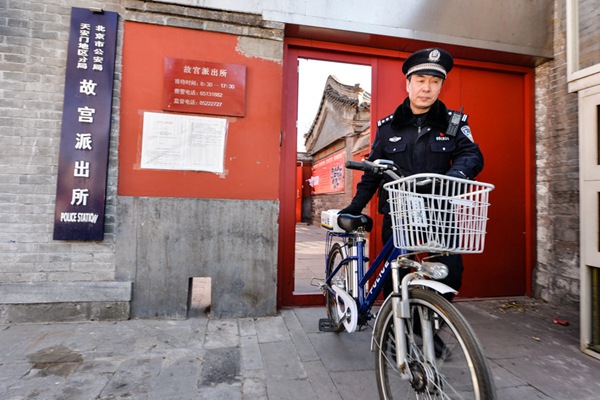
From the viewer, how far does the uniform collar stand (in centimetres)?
221

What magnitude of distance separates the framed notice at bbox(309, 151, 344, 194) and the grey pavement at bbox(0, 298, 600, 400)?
1004cm

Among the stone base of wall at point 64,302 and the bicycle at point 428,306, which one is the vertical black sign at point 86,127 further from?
the bicycle at point 428,306

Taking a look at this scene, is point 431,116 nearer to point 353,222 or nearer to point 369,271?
point 353,222

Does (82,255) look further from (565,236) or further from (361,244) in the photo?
(565,236)

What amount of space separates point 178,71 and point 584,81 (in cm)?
348

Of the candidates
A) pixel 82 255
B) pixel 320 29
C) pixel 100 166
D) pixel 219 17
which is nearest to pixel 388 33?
pixel 320 29

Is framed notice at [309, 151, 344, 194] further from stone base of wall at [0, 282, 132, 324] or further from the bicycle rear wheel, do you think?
stone base of wall at [0, 282, 132, 324]

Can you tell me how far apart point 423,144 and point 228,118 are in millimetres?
1935

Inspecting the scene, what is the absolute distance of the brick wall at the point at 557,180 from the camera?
3.55 meters

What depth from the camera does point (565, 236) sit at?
143 inches

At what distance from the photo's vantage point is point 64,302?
117 inches

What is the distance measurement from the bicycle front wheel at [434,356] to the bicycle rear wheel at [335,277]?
83cm

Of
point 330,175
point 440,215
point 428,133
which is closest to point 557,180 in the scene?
point 428,133

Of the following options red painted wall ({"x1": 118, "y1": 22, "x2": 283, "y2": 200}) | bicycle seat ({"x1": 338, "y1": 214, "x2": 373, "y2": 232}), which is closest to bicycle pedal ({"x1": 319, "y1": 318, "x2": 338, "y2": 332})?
bicycle seat ({"x1": 338, "y1": 214, "x2": 373, "y2": 232})
